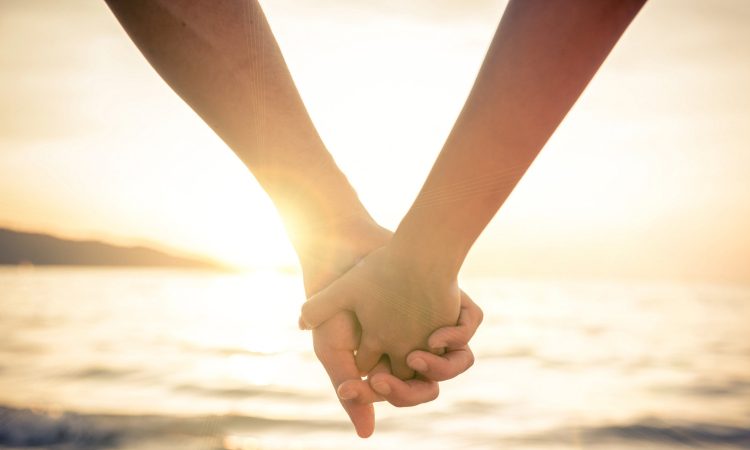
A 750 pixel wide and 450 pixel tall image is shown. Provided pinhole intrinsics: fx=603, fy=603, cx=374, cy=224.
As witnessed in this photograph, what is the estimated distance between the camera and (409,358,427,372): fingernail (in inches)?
86.7

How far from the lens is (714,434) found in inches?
255

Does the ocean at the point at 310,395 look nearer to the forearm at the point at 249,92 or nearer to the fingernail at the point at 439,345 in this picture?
the fingernail at the point at 439,345

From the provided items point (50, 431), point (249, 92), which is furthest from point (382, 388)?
point (50, 431)

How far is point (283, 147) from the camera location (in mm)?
2117

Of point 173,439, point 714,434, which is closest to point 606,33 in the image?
point 173,439

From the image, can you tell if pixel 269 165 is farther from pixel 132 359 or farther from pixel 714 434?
pixel 132 359

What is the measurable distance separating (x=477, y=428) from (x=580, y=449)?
3.48 ft

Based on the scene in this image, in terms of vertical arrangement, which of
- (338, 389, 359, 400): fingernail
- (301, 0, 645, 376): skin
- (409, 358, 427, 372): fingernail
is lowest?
(338, 389, 359, 400): fingernail

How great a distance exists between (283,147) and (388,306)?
26.8 inches

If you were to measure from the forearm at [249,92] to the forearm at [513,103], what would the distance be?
48cm

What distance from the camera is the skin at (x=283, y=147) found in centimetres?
190

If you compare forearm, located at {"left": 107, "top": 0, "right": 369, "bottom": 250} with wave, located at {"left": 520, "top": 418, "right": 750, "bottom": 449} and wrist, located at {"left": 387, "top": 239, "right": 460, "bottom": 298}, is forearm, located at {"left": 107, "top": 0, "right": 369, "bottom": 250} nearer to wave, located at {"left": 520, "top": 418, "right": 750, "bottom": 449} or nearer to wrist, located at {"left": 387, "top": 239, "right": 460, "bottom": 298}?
wrist, located at {"left": 387, "top": 239, "right": 460, "bottom": 298}

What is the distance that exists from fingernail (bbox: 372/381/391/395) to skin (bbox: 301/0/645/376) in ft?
0.42

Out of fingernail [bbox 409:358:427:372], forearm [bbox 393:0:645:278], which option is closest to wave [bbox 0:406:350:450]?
fingernail [bbox 409:358:427:372]
